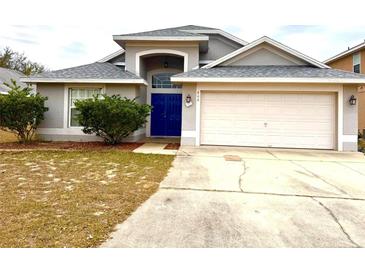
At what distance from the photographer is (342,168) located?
23.3 ft

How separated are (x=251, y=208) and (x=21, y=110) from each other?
10.0m

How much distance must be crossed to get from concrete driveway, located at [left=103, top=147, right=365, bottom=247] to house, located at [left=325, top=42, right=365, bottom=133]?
10111mm

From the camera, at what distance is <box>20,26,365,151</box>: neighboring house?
9.88m

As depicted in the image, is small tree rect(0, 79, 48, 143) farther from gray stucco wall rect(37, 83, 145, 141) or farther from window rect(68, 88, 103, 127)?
window rect(68, 88, 103, 127)

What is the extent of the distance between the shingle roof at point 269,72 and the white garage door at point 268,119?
81 cm

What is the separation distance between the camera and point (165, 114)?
1384cm

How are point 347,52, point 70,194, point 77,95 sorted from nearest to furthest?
point 70,194 < point 77,95 < point 347,52

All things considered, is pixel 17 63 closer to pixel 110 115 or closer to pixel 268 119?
pixel 110 115

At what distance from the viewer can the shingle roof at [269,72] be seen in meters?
9.76

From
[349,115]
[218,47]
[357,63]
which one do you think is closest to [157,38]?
[218,47]

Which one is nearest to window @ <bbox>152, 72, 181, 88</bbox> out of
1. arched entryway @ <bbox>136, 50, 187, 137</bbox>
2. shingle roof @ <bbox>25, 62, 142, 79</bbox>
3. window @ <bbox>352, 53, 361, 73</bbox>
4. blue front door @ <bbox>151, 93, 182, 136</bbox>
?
arched entryway @ <bbox>136, 50, 187, 137</bbox>

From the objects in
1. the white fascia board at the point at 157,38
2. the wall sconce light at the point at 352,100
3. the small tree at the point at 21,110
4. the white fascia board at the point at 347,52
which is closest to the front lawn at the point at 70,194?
the small tree at the point at 21,110

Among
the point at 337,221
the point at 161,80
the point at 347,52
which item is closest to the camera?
the point at 337,221

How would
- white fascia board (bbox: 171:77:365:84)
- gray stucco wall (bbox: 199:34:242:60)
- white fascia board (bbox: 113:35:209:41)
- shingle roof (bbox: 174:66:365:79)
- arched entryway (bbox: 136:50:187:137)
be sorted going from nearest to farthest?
white fascia board (bbox: 171:77:365:84), shingle roof (bbox: 174:66:365:79), white fascia board (bbox: 113:35:209:41), arched entryway (bbox: 136:50:187:137), gray stucco wall (bbox: 199:34:242:60)
